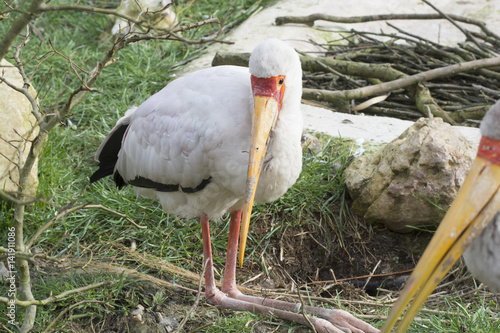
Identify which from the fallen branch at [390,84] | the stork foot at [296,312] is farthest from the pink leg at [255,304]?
the fallen branch at [390,84]

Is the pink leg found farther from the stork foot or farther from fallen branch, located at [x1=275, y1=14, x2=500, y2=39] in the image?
fallen branch, located at [x1=275, y1=14, x2=500, y2=39]

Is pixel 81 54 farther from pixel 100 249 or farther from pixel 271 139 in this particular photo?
pixel 271 139

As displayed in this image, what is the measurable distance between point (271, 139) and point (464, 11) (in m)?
4.96

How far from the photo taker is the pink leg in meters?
3.19

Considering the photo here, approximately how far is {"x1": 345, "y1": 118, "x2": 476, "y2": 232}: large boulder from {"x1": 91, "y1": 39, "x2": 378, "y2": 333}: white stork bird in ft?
2.82

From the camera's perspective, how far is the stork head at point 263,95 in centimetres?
279

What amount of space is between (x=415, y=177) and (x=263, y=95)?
4.34 ft

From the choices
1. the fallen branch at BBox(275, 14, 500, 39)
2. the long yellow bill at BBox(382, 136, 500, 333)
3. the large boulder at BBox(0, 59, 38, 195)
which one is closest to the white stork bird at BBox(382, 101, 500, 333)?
the long yellow bill at BBox(382, 136, 500, 333)

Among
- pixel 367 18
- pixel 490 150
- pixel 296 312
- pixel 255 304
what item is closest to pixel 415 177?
pixel 296 312

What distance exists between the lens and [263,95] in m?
2.88

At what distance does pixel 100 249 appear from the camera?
3.81 m

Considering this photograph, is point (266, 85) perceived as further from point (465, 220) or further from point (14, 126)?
point (14, 126)

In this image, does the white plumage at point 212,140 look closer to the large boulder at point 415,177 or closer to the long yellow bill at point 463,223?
the large boulder at point 415,177

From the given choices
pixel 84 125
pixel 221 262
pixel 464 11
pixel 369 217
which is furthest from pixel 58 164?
pixel 464 11
